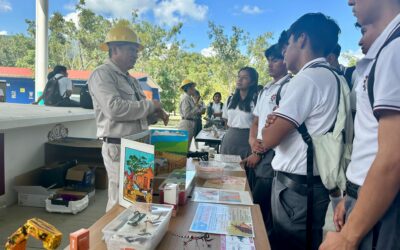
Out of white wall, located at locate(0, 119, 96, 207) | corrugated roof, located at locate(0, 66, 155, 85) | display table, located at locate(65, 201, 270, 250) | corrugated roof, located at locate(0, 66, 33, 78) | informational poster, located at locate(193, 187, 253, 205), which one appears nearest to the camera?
display table, located at locate(65, 201, 270, 250)

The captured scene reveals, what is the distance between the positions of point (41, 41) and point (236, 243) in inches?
253

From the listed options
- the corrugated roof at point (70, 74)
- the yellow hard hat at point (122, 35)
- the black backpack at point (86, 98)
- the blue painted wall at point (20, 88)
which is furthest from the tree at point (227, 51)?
the yellow hard hat at point (122, 35)

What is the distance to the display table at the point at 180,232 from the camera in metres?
1.00

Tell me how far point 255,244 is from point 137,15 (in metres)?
20.4

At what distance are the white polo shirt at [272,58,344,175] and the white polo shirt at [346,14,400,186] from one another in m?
0.35

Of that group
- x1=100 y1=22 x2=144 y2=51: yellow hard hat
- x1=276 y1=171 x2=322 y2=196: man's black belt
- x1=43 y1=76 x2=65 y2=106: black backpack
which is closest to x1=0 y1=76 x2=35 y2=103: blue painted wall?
x1=43 y1=76 x2=65 y2=106: black backpack

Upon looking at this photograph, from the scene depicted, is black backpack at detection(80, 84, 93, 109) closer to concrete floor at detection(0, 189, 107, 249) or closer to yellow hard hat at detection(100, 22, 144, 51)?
concrete floor at detection(0, 189, 107, 249)

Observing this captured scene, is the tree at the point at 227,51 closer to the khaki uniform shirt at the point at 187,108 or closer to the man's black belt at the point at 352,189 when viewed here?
the khaki uniform shirt at the point at 187,108

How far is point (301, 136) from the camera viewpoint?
1.33 meters

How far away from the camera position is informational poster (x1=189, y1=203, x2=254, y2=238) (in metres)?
1.11

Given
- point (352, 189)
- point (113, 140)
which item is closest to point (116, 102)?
point (113, 140)

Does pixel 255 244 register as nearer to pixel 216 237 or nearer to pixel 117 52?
pixel 216 237

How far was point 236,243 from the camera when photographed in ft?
3.34

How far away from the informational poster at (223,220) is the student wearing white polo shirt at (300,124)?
0.68 feet
